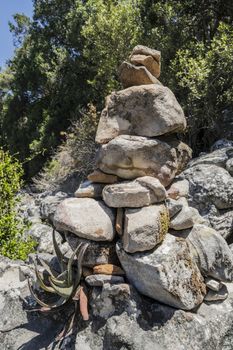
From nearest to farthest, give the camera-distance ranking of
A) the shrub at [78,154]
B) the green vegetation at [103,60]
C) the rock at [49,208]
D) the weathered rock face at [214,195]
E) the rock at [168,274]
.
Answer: the rock at [168,274] < the weathered rock face at [214,195] < the rock at [49,208] < the green vegetation at [103,60] < the shrub at [78,154]

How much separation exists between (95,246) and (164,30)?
1050cm

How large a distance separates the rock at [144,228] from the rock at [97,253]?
0.25 m

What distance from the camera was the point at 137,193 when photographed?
11.6 feet

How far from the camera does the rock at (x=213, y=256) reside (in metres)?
3.61

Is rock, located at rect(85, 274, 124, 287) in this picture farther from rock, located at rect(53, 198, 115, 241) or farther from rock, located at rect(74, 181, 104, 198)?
rock, located at rect(74, 181, 104, 198)

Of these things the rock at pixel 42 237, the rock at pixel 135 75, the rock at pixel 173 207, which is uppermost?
the rock at pixel 135 75

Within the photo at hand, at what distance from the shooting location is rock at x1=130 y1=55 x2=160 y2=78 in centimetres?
396

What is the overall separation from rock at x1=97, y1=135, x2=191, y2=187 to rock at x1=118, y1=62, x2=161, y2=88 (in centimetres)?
62

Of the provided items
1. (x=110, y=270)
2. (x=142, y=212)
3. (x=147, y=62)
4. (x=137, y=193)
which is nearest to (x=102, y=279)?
(x=110, y=270)

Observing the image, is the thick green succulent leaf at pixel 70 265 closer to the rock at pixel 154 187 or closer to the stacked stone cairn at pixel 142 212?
the stacked stone cairn at pixel 142 212

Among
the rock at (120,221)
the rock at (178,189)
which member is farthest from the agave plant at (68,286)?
the rock at (178,189)

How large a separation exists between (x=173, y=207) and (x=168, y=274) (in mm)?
685

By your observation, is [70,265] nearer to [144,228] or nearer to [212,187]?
[144,228]

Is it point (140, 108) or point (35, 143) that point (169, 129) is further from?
point (35, 143)
